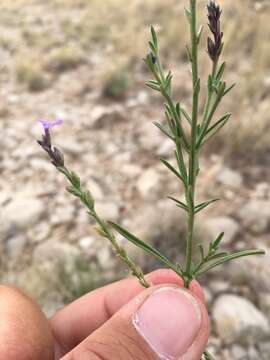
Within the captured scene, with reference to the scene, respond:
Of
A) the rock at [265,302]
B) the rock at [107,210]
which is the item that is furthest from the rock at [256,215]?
the rock at [107,210]

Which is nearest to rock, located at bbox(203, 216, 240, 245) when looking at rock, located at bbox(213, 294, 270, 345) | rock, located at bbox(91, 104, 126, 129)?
rock, located at bbox(213, 294, 270, 345)

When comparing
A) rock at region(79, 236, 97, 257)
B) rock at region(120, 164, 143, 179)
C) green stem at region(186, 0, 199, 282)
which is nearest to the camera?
green stem at region(186, 0, 199, 282)

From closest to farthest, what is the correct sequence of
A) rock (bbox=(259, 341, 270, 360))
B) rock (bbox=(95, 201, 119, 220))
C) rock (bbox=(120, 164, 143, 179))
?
rock (bbox=(259, 341, 270, 360)) → rock (bbox=(95, 201, 119, 220)) → rock (bbox=(120, 164, 143, 179))

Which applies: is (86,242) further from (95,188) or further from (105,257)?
(95,188)

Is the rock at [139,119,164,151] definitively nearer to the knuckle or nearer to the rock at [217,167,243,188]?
the rock at [217,167,243,188]

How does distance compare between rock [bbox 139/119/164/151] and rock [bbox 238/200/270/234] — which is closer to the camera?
rock [bbox 238/200/270/234]

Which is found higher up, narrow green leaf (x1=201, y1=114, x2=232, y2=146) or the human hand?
narrow green leaf (x1=201, y1=114, x2=232, y2=146)

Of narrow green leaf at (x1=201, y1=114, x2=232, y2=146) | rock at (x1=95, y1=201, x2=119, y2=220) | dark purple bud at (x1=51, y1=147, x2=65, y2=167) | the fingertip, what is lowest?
rock at (x1=95, y1=201, x2=119, y2=220)

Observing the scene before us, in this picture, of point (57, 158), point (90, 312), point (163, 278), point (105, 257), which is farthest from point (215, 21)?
point (105, 257)
